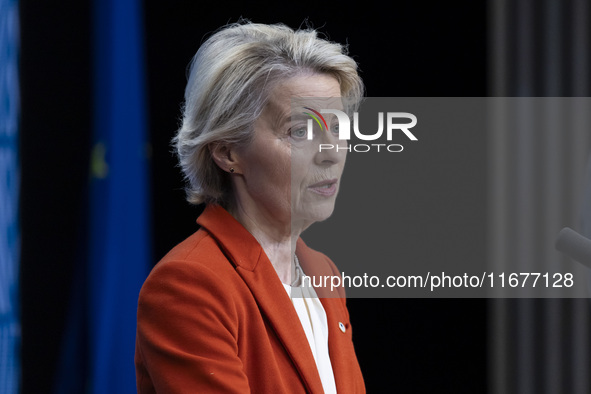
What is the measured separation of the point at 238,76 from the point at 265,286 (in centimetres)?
43

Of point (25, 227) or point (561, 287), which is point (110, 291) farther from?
point (561, 287)

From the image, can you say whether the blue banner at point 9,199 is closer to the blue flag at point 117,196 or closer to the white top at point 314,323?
the blue flag at point 117,196

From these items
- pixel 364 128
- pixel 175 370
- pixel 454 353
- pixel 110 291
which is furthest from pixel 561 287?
pixel 110 291

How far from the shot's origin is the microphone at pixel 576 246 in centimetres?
66

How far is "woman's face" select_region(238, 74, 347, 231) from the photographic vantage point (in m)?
1.25

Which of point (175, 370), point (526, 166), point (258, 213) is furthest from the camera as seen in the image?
point (526, 166)

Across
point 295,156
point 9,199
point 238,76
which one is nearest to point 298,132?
point 295,156

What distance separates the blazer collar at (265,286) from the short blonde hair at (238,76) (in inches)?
5.4

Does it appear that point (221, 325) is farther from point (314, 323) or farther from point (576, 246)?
point (576, 246)

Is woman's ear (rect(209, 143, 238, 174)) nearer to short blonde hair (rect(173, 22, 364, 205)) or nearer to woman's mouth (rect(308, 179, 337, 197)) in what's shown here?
short blonde hair (rect(173, 22, 364, 205))

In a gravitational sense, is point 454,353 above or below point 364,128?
below

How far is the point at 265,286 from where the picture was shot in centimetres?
126

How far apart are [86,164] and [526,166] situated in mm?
1632

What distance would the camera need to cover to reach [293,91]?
1275mm
